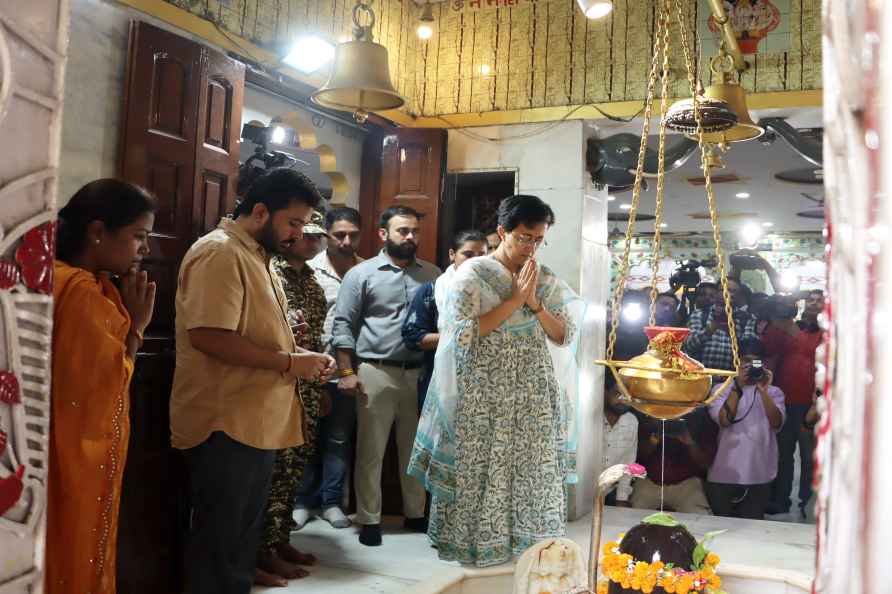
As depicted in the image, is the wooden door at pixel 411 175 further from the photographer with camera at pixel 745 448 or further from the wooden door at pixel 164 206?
the photographer with camera at pixel 745 448

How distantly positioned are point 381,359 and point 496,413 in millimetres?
837

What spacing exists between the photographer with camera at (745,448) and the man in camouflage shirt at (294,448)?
8.72 feet

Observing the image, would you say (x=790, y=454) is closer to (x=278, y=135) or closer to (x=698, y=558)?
(x=698, y=558)

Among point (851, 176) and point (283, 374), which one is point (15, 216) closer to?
point (851, 176)

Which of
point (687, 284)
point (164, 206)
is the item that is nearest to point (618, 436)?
point (687, 284)

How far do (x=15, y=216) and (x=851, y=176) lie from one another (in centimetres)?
69

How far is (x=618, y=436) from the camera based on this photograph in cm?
534

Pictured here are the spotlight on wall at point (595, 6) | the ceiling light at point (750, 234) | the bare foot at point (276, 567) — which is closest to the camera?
the spotlight on wall at point (595, 6)

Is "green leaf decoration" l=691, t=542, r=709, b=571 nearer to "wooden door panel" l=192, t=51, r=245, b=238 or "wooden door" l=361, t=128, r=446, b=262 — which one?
"wooden door panel" l=192, t=51, r=245, b=238

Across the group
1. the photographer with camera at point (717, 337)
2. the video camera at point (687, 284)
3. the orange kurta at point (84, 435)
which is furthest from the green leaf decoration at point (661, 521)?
the video camera at point (687, 284)

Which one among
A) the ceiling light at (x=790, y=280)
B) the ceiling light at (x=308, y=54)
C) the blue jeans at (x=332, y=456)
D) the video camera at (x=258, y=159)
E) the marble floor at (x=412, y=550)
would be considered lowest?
the marble floor at (x=412, y=550)

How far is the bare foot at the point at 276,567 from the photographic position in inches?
128

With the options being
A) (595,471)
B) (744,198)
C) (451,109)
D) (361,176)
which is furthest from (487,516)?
(744,198)

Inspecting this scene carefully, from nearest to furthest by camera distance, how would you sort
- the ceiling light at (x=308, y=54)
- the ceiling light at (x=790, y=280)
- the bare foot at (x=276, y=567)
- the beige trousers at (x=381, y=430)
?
the bare foot at (x=276, y=567)
the beige trousers at (x=381, y=430)
the ceiling light at (x=308, y=54)
the ceiling light at (x=790, y=280)
